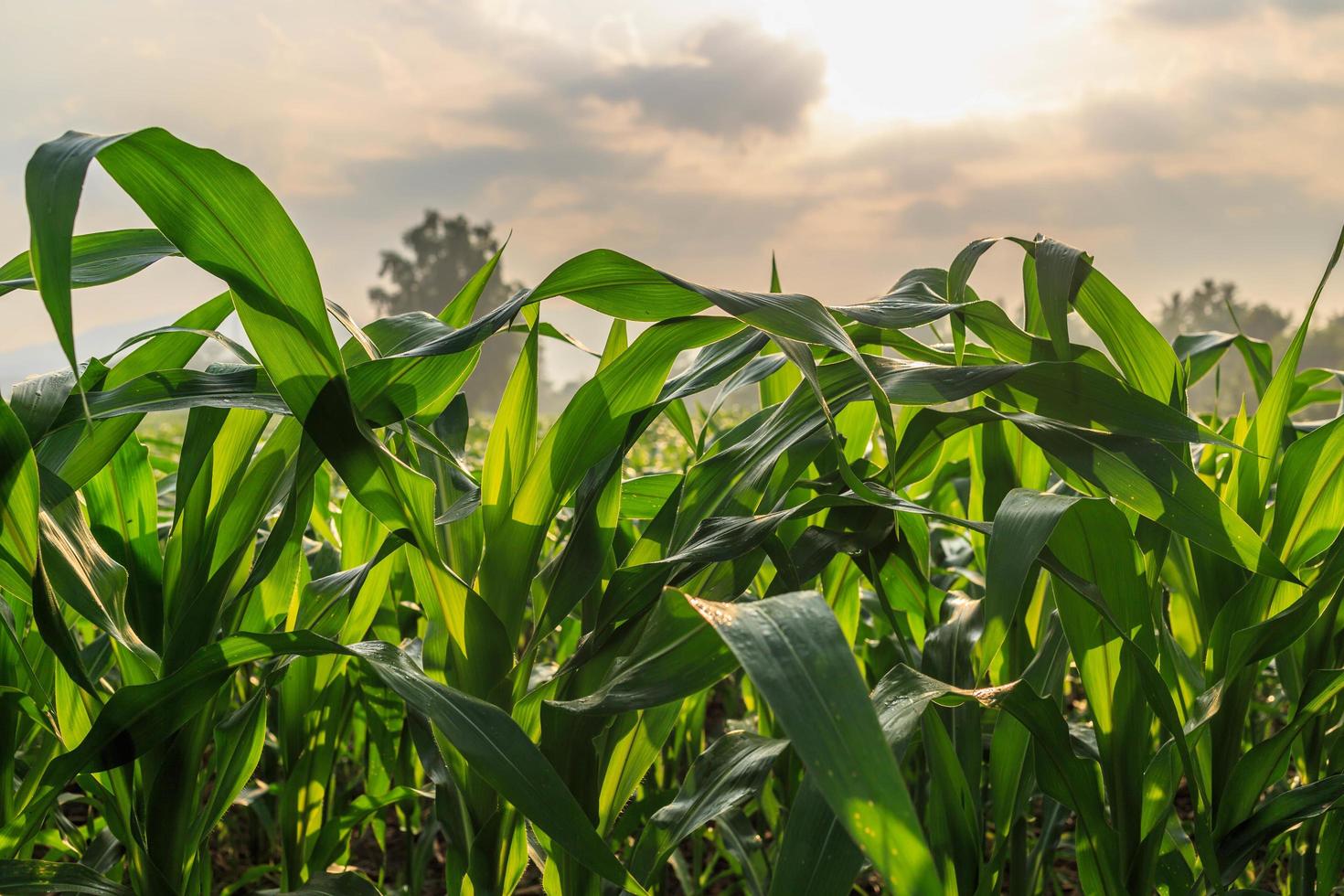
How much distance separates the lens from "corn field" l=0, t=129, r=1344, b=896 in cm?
42

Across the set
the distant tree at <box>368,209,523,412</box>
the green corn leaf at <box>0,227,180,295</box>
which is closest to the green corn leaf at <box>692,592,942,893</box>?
the green corn leaf at <box>0,227,180,295</box>

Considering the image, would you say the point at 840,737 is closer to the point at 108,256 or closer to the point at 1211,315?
the point at 108,256

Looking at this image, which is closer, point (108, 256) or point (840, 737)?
point (840, 737)

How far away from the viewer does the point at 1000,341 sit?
59 cm

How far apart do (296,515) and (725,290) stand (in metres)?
0.25

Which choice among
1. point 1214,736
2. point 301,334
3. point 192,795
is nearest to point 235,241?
point 301,334

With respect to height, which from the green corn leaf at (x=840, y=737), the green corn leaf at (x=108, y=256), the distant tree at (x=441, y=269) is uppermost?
the distant tree at (x=441, y=269)

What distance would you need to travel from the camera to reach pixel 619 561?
694 mm

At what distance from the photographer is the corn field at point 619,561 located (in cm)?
42

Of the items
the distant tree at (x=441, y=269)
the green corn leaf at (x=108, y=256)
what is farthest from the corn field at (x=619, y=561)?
the distant tree at (x=441, y=269)

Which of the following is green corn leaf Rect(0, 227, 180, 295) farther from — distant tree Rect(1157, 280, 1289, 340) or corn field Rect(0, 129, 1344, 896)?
distant tree Rect(1157, 280, 1289, 340)

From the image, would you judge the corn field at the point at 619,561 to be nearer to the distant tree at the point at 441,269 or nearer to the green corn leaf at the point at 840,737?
the green corn leaf at the point at 840,737

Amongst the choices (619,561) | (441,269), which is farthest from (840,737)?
(441,269)

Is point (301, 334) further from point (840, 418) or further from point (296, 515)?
point (840, 418)
